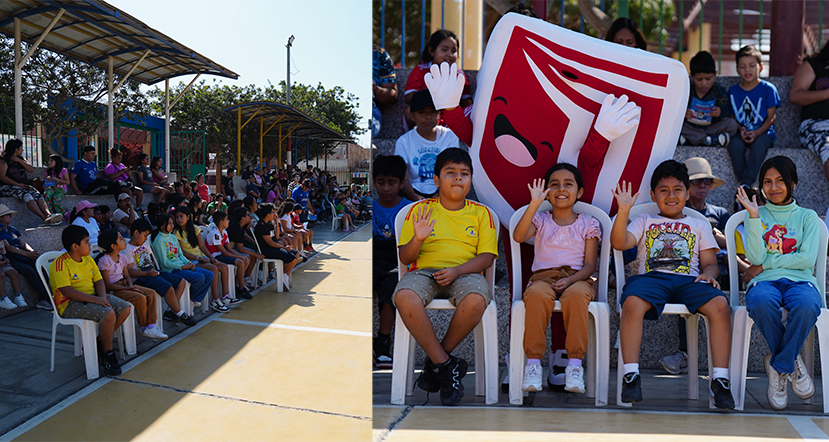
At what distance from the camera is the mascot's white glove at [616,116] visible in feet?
5.77

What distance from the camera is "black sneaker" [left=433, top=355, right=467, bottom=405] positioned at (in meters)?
1.59

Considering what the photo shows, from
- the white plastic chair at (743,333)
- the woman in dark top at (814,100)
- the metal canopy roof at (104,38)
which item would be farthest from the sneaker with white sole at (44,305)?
the woman in dark top at (814,100)

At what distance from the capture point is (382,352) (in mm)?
1885

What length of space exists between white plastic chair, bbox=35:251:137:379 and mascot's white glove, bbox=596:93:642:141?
1.57m

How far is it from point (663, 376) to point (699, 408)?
335mm

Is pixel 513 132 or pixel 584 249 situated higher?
pixel 513 132

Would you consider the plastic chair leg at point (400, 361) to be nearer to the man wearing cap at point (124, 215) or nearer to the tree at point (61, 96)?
the man wearing cap at point (124, 215)

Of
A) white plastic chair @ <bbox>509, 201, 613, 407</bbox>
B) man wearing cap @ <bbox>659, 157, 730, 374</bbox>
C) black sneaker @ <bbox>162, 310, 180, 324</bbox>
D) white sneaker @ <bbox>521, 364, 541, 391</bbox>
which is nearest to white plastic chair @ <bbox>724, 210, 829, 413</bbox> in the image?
man wearing cap @ <bbox>659, 157, 730, 374</bbox>

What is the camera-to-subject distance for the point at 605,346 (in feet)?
5.43

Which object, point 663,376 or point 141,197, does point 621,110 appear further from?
point 141,197

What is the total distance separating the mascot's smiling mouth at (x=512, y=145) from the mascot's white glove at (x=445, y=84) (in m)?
0.21

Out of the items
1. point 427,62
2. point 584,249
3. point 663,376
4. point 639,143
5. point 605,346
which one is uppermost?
point 427,62

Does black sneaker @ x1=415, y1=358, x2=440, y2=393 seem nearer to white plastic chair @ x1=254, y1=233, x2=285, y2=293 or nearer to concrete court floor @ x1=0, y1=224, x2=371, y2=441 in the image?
concrete court floor @ x1=0, y1=224, x2=371, y2=441

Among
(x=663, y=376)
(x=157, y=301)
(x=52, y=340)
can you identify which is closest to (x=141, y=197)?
(x=157, y=301)
